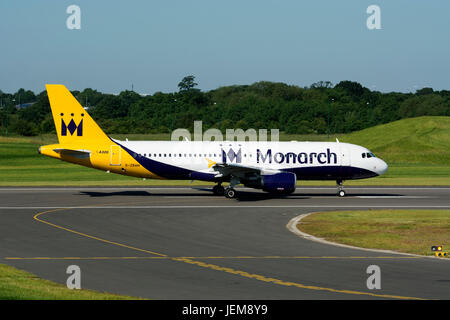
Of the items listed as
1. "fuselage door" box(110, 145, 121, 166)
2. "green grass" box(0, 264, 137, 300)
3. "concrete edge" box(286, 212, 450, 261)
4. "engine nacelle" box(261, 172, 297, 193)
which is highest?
"fuselage door" box(110, 145, 121, 166)

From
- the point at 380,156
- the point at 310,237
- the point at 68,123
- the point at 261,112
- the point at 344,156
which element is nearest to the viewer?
the point at 310,237

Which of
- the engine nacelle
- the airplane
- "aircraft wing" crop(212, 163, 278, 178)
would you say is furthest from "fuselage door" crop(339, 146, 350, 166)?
the engine nacelle

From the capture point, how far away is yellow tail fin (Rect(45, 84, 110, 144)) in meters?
45.5

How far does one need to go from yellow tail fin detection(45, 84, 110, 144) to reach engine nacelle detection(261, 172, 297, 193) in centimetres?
1216

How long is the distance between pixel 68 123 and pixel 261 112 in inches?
4043

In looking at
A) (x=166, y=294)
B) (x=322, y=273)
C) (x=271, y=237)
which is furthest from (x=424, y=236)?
(x=166, y=294)

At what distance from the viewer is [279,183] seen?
139 ft

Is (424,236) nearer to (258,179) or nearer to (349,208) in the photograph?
(349,208)

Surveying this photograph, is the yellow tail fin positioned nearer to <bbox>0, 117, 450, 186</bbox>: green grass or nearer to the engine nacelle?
<bbox>0, 117, 450, 186</bbox>: green grass

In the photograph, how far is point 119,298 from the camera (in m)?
16.1

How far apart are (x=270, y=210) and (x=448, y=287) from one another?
66.6 feet

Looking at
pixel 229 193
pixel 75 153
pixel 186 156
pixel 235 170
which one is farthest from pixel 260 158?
pixel 75 153

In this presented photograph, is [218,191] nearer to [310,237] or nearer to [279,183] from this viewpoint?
[279,183]

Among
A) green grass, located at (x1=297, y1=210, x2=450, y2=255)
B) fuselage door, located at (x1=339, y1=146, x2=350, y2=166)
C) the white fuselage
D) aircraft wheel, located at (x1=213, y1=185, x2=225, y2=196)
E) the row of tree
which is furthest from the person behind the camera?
the row of tree
